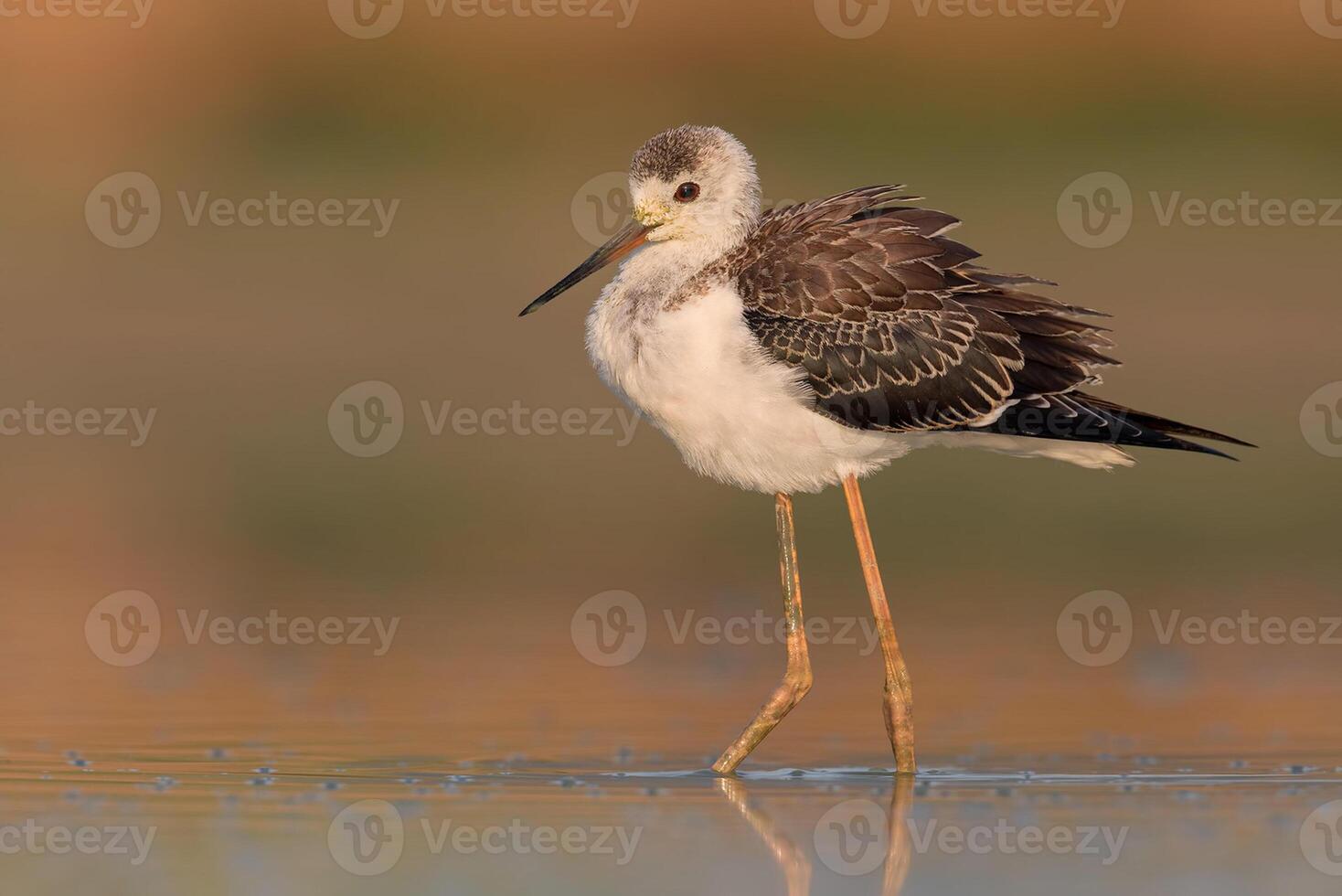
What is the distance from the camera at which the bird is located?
938 cm

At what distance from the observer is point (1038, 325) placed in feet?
32.9

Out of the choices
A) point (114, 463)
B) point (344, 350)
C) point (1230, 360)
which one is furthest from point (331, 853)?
point (1230, 360)

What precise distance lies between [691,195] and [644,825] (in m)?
3.29

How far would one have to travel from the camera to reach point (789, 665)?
9.72 meters

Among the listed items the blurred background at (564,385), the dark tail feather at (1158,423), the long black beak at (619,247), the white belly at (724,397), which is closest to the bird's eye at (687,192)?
the long black beak at (619,247)

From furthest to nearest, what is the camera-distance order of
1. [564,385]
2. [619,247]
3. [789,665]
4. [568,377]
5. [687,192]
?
[568,377]
[564,385]
[619,247]
[687,192]
[789,665]

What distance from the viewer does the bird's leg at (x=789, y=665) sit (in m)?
9.15

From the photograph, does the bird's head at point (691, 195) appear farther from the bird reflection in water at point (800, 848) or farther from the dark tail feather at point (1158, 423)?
the bird reflection in water at point (800, 848)

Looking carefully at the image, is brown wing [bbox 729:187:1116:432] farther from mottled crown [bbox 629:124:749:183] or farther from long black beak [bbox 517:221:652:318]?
long black beak [bbox 517:221:652:318]

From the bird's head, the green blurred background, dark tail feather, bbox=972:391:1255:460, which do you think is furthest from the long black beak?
the green blurred background

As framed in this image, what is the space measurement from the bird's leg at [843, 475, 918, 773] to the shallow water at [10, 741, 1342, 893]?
0.18 m

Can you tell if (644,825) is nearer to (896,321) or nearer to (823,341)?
(823,341)

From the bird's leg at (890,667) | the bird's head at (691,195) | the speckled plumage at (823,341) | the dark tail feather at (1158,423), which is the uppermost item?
the bird's head at (691,195)

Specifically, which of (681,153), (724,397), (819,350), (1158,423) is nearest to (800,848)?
(724,397)
